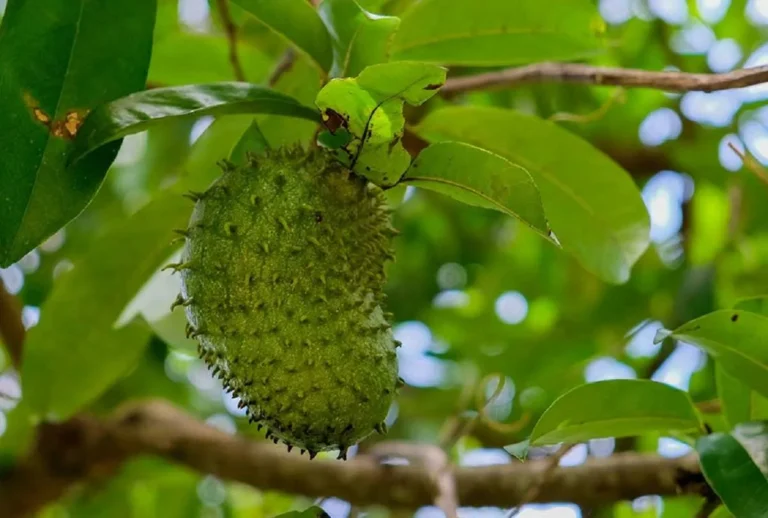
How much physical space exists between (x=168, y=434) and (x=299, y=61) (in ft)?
3.16

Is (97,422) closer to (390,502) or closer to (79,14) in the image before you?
(390,502)

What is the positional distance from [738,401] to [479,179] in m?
0.53

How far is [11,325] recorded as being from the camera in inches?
77.2

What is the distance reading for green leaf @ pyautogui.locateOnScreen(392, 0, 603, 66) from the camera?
1.37m

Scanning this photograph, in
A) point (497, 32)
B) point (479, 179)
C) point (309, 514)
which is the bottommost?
point (309, 514)

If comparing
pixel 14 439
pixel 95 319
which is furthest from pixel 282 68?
pixel 14 439

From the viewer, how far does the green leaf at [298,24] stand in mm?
1167

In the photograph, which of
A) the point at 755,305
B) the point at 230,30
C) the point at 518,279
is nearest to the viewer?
the point at 755,305

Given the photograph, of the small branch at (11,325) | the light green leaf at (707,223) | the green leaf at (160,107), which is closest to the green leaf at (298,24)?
the green leaf at (160,107)

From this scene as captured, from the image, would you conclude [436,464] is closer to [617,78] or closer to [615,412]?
[615,412]

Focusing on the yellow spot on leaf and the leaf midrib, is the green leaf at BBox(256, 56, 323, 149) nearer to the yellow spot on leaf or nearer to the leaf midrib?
the yellow spot on leaf

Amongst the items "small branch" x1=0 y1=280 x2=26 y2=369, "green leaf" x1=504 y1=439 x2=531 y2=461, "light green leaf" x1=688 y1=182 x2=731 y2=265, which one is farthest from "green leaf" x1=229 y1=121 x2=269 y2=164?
"light green leaf" x1=688 y1=182 x2=731 y2=265

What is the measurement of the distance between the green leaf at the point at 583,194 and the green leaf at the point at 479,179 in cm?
40

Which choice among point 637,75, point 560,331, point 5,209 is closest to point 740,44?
point 560,331
